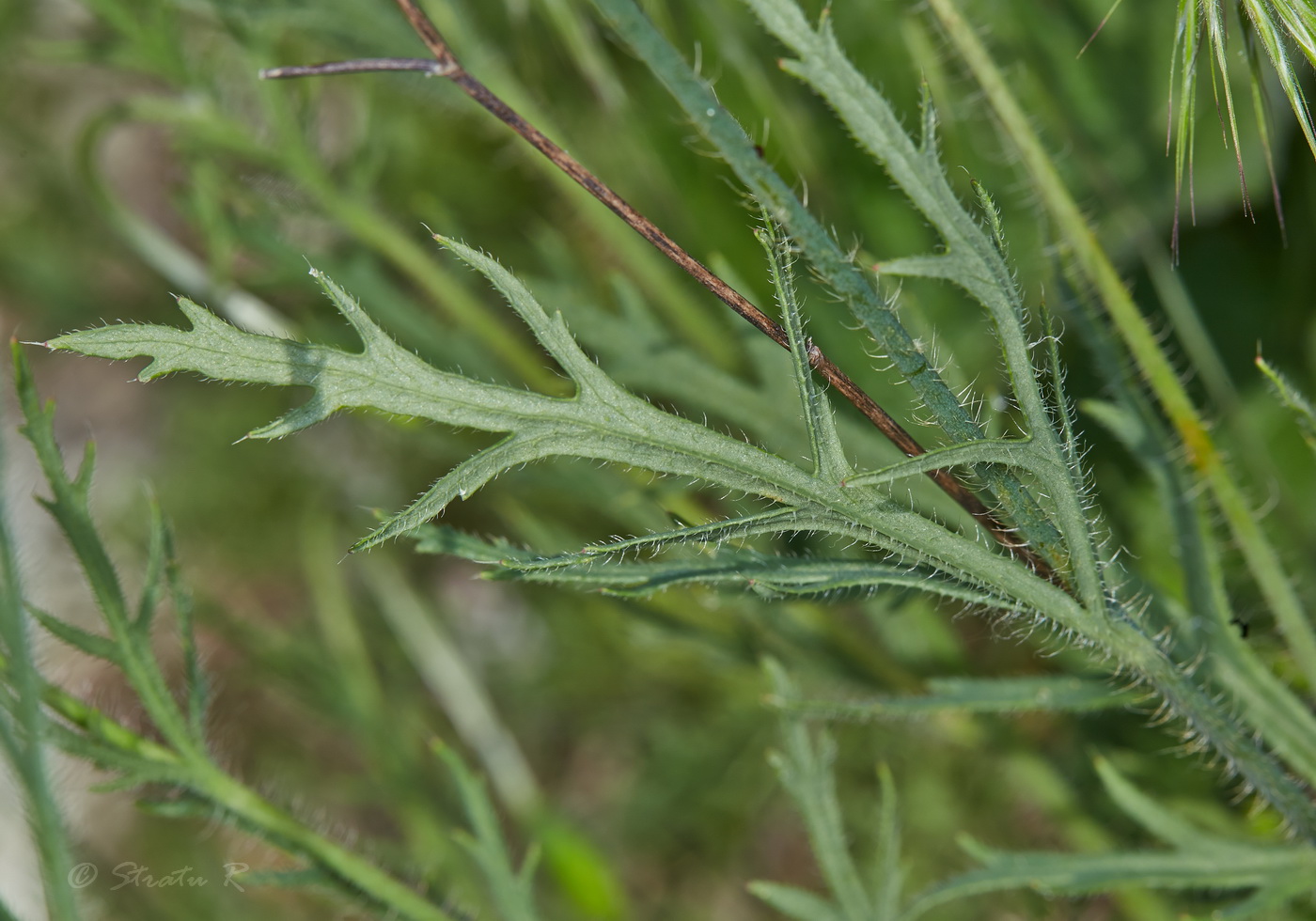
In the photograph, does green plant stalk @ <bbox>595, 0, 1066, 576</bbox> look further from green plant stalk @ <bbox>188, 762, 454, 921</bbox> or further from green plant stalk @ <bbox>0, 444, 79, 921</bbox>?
green plant stalk @ <bbox>188, 762, 454, 921</bbox>

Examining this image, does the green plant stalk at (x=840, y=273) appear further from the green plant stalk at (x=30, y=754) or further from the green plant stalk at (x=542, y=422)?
the green plant stalk at (x=30, y=754)

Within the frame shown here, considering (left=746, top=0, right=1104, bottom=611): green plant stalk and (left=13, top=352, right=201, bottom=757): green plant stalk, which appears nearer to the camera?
(left=746, top=0, right=1104, bottom=611): green plant stalk

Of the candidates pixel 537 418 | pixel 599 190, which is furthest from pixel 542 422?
pixel 599 190

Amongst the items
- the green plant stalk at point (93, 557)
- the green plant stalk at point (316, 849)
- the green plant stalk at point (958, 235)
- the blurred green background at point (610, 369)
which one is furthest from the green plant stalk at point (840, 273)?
the green plant stalk at point (316, 849)

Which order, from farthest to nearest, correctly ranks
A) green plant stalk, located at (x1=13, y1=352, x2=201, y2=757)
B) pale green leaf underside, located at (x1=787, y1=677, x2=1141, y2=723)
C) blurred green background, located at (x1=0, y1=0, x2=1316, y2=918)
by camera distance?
blurred green background, located at (x1=0, y1=0, x2=1316, y2=918) < pale green leaf underside, located at (x1=787, y1=677, x2=1141, y2=723) < green plant stalk, located at (x1=13, y1=352, x2=201, y2=757)

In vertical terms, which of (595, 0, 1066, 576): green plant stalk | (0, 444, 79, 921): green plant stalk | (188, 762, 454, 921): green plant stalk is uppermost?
(595, 0, 1066, 576): green plant stalk

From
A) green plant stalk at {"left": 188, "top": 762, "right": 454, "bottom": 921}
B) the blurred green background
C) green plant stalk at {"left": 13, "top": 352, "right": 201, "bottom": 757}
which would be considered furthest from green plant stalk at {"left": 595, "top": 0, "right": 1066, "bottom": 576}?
green plant stalk at {"left": 188, "top": 762, "right": 454, "bottom": 921}

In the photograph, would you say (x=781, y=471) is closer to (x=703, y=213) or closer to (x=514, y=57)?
(x=703, y=213)
